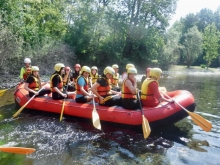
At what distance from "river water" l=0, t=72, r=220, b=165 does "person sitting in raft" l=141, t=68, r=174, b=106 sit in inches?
28.5

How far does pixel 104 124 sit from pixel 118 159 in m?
1.68

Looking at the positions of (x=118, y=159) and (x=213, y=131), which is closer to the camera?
Answer: (x=118, y=159)

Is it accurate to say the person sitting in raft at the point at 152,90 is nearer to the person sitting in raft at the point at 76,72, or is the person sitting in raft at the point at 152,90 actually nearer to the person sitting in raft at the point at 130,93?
the person sitting in raft at the point at 130,93

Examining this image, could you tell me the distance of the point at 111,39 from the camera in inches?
919

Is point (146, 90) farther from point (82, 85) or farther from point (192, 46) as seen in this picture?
point (192, 46)

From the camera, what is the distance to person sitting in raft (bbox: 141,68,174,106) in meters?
5.56

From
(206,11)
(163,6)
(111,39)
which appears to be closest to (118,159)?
(111,39)

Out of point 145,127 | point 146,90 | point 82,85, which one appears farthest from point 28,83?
point 145,127

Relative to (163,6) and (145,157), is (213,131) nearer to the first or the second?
(145,157)

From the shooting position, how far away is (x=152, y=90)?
5.64 m

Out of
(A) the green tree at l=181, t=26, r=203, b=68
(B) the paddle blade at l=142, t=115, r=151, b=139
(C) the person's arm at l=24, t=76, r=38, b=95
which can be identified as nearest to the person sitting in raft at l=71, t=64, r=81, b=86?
(C) the person's arm at l=24, t=76, r=38, b=95

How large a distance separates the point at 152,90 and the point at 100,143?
1708 mm

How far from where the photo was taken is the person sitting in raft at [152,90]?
556 centimetres

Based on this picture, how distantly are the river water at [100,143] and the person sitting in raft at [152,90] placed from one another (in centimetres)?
72
